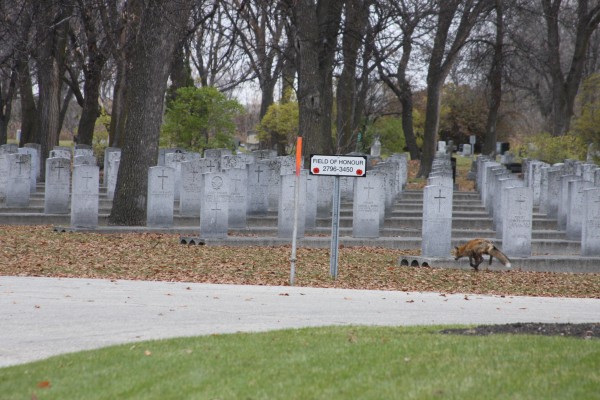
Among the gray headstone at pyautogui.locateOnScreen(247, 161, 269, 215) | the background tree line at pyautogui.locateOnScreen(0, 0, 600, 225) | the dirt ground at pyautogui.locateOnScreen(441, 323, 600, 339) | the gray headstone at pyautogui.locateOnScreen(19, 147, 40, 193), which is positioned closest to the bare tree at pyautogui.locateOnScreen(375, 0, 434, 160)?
the background tree line at pyautogui.locateOnScreen(0, 0, 600, 225)

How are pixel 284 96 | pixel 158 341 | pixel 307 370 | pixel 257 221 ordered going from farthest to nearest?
pixel 284 96 < pixel 257 221 < pixel 158 341 < pixel 307 370

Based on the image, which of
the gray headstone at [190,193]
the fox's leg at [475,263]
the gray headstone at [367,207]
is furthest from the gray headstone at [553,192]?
the gray headstone at [190,193]

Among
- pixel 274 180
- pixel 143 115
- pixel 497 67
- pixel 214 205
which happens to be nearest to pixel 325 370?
pixel 214 205

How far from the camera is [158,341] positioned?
31.7 feet

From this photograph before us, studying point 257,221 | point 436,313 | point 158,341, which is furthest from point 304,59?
point 158,341

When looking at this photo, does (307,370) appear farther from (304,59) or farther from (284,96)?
(284,96)

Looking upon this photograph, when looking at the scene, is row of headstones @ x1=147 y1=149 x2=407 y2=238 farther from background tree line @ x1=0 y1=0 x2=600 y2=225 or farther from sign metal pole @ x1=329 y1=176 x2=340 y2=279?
sign metal pole @ x1=329 y1=176 x2=340 y2=279

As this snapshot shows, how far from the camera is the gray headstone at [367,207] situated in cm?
2223

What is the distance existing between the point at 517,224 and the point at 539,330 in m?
9.69

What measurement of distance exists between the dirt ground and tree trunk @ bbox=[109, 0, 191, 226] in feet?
46.7

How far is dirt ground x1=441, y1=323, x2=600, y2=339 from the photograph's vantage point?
9.83 m

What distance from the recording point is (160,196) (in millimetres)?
23453

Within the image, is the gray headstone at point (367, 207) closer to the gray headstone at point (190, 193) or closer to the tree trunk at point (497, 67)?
the gray headstone at point (190, 193)

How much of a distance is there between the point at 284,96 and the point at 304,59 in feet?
77.6
